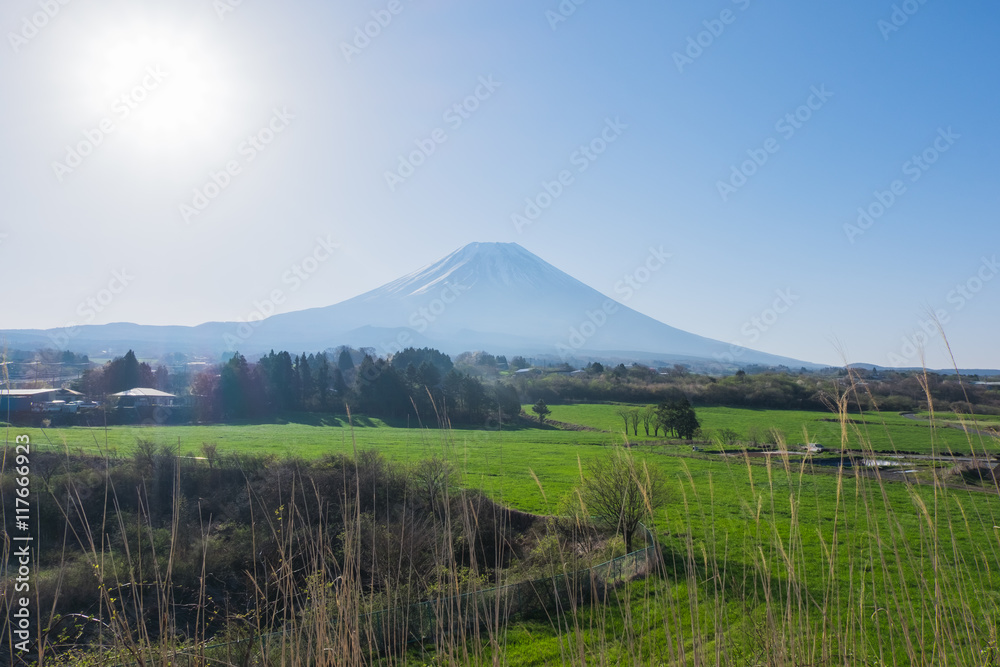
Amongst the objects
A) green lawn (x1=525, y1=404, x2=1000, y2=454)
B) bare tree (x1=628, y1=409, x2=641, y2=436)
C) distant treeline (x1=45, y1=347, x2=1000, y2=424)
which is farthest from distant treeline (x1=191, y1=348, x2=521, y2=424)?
bare tree (x1=628, y1=409, x2=641, y2=436)

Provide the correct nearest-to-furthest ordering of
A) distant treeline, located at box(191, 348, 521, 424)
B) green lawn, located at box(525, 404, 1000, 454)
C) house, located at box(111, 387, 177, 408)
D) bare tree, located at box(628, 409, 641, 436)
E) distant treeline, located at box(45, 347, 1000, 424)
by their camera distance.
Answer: house, located at box(111, 387, 177, 408) → green lawn, located at box(525, 404, 1000, 454) → distant treeline, located at box(45, 347, 1000, 424) → distant treeline, located at box(191, 348, 521, 424) → bare tree, located at box(628, 409, 641, 436)

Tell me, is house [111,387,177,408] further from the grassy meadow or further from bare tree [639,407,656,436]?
bare tree [639,407,656,436]

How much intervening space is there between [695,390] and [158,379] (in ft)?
142

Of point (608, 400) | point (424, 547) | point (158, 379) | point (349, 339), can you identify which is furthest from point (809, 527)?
point (349, 339)

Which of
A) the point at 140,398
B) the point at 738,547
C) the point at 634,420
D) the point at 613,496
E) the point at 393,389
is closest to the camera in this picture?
the point at 613,496

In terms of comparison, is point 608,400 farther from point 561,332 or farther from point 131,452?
point 561,332

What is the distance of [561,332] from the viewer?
198 m

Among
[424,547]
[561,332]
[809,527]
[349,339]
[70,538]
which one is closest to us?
[424,547]

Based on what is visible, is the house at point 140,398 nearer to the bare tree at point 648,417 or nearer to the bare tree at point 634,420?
the bare tree at point 634,420

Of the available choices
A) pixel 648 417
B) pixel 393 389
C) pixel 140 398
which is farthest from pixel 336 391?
pixel 648 417

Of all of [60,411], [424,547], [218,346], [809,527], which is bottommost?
[809,527]

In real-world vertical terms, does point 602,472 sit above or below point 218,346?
below

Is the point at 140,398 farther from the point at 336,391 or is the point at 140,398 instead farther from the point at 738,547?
the point at 738,547

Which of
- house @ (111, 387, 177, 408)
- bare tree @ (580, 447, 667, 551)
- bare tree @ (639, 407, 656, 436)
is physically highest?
house @ (111, 387, 177, 408)
